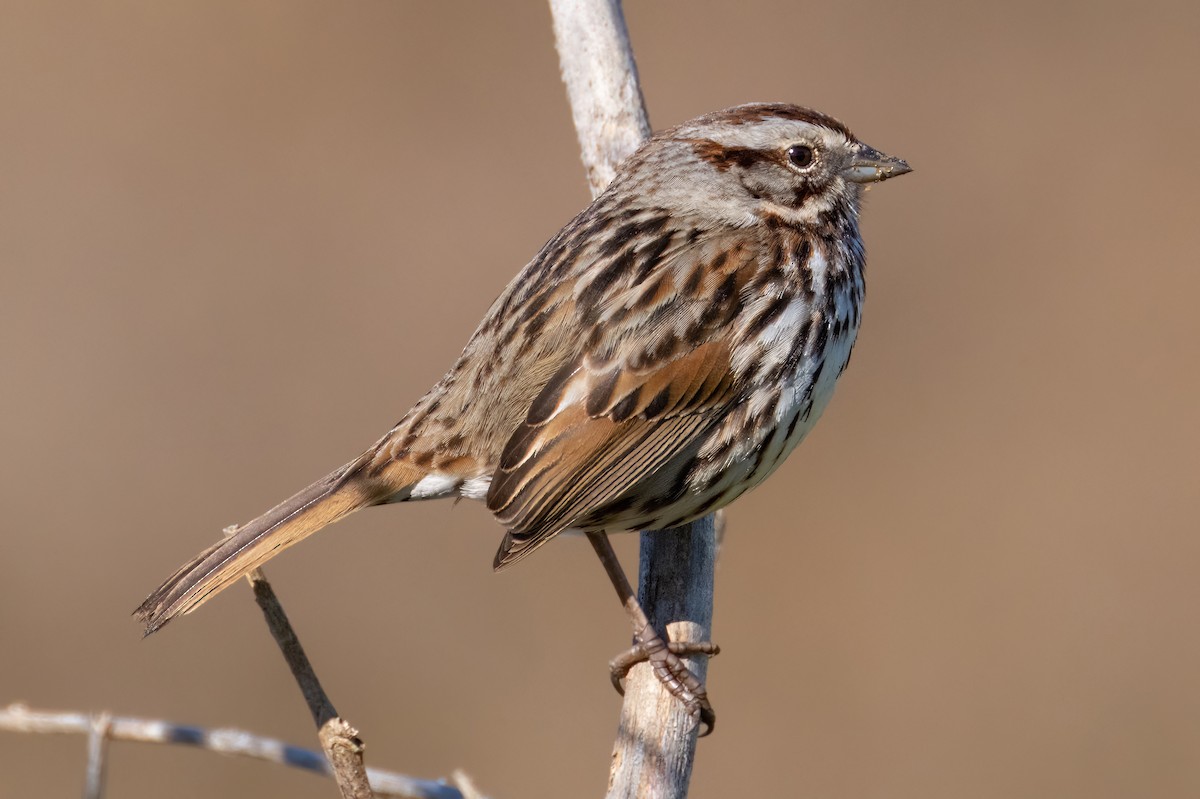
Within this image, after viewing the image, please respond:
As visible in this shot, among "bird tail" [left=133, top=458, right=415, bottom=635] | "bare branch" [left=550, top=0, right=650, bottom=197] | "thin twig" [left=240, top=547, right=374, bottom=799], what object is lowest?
"thin twig" [left=240, top=547, right=374, bottom=799]

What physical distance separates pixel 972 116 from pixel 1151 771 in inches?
176

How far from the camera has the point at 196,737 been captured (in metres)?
3.04

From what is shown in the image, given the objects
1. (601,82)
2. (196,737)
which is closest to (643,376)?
(601,82)

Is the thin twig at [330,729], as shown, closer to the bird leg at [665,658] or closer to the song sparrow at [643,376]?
the song sparrow at [643,376]

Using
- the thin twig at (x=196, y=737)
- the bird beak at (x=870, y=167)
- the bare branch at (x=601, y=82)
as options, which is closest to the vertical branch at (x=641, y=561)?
the bare branch at (x=601, y=82)

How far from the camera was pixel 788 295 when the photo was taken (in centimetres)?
407

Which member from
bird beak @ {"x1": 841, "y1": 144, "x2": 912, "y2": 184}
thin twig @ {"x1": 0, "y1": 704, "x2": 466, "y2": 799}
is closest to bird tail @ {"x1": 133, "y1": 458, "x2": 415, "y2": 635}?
thin twig @ {"x1": 0, "y1": 704, "x2": 466, "y2": 799}

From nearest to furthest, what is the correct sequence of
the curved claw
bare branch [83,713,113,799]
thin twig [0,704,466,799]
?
bare branch [83,713,113,799] < thin twig [0,704,466,799] < the curved claw

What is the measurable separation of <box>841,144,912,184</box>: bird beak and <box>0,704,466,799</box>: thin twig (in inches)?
85.5

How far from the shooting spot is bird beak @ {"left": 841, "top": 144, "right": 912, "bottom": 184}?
4.40 m

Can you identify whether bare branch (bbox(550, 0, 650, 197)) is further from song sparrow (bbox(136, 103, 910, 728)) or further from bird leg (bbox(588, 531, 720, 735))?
bird leg (bbox(588, 531, 720, 735))

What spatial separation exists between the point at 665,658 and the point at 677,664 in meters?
0.03

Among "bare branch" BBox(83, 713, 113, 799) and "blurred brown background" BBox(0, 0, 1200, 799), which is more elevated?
"blurred brown background" BBox(0, 0, 1200, 799)

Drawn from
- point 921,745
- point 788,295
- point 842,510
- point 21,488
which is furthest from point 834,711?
point 21,488
